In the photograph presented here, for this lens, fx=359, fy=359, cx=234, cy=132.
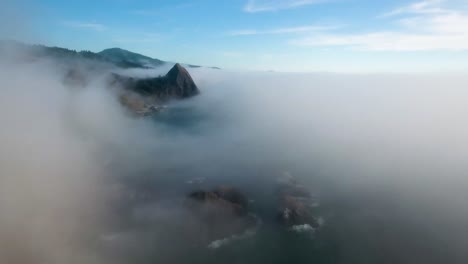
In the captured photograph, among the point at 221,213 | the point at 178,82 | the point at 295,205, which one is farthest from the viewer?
the point at 178,82

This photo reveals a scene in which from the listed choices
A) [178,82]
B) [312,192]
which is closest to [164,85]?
[178,82]

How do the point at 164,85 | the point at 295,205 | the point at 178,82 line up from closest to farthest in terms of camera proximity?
the point at 295,205 < the point at 164,85 < the point at 178,82

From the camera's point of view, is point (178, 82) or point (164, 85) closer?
point (164, 85)

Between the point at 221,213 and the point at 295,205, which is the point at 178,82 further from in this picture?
the point at 221,213

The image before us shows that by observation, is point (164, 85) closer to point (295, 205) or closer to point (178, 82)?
point (178, 82)

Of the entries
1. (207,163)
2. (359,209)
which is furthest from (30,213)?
(359,209)

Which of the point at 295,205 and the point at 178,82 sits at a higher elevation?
the point at 178,82

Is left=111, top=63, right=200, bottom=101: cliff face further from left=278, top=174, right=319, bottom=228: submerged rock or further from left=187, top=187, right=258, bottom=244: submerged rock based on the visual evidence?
left=187, top=187, right=258, bottom=244: submerged rock

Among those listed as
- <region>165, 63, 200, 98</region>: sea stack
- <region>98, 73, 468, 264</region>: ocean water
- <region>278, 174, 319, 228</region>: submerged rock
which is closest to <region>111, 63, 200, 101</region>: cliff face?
<region>165, 63, 200, 98</region>: sea stack

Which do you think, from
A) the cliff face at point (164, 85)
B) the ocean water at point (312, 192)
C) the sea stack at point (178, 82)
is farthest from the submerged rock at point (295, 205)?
the sea stack at point (178, 82)
